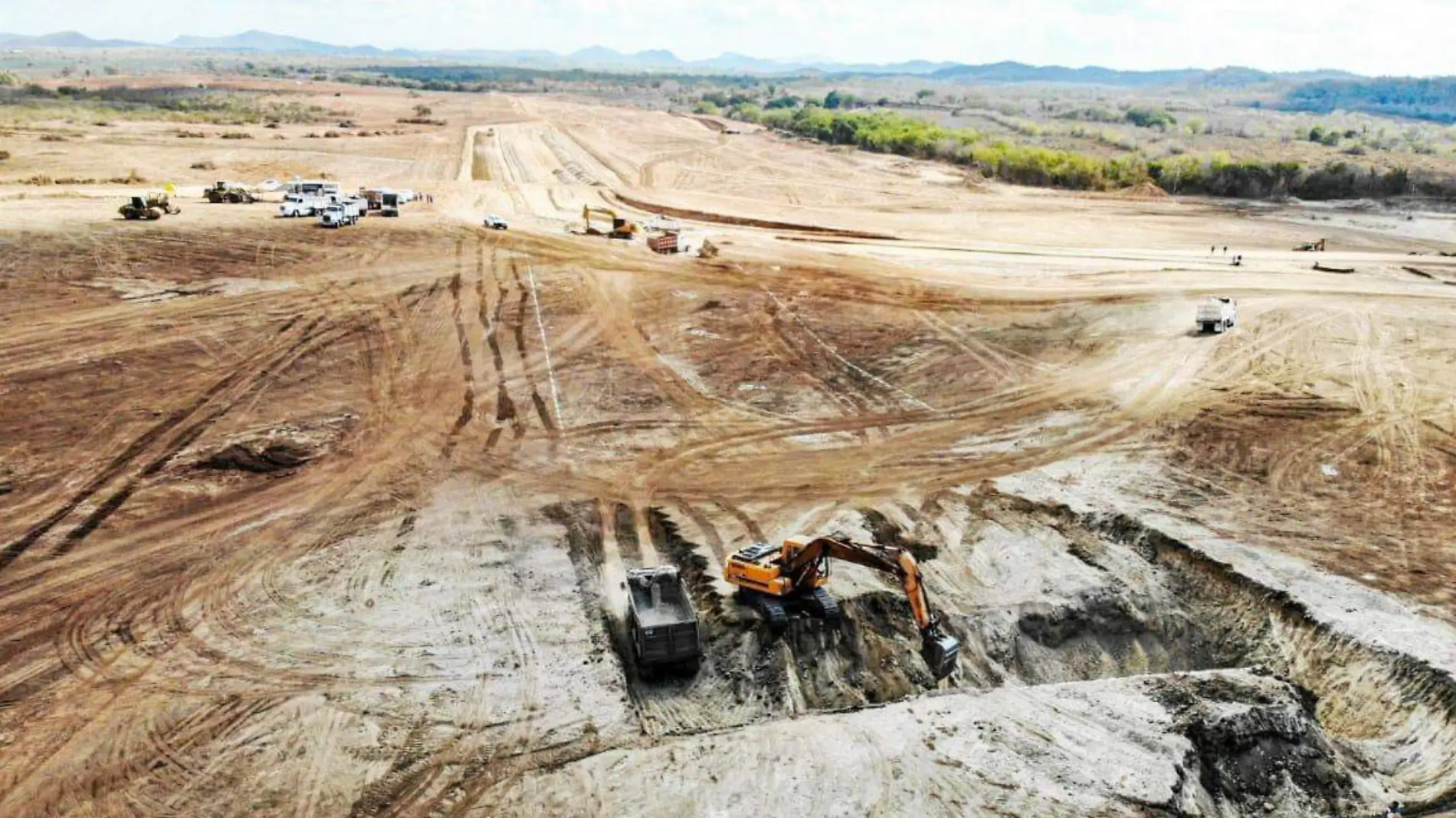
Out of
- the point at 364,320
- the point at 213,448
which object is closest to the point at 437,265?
the point at 364,320

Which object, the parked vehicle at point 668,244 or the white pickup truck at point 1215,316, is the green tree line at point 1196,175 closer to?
the parked vehicle at point 668,244

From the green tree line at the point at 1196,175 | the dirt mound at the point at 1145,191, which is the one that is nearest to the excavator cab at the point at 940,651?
the dirt mound at the point at 1145,191

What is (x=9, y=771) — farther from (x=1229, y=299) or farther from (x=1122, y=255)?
(x=1122, y=255)

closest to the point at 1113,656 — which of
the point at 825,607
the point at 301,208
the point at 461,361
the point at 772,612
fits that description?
the point at 825,607

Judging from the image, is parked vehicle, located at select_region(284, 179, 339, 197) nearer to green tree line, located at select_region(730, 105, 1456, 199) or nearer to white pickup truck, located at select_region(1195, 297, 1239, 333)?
white pickup truck, located at select_region(1195, 297, 1239, 333)

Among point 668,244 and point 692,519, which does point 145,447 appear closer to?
point 692,519

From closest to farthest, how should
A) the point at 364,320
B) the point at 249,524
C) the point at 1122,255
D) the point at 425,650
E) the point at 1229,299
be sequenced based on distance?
the point at 425,650 → the point at 249,524 → the point at 364,320 → the point at 1229,299 → the point at 1122,255

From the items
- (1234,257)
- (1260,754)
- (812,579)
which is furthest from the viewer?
(1234,257)
